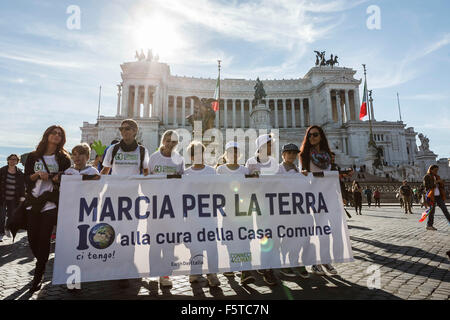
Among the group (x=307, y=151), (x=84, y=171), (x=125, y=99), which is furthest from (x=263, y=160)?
(x=125, y=99)

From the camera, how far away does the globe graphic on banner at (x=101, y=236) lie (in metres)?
3.18

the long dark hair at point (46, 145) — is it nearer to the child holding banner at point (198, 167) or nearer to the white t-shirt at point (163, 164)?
the white t-shirt at point (163, 164)

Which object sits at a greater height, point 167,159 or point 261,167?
point 167,159

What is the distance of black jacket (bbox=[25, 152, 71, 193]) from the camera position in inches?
133

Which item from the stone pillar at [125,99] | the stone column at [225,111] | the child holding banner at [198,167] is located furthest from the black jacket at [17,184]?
the stone column at [225,111]

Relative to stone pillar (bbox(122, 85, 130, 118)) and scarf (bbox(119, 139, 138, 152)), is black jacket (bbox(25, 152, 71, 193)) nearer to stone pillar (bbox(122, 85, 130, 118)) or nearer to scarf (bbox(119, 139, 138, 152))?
A: scarf (bbox(119, 139, 138, 152))

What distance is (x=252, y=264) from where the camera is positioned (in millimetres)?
3354

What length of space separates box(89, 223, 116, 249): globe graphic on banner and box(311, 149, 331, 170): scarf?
3.26 m

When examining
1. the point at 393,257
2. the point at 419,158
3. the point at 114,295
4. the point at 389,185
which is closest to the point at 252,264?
the point at 114,295

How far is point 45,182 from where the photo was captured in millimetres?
3482

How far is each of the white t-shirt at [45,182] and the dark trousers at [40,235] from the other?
0.31ft

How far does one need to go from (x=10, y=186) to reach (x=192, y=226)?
244 inches

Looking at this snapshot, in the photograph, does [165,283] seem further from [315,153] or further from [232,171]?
[315,153]
